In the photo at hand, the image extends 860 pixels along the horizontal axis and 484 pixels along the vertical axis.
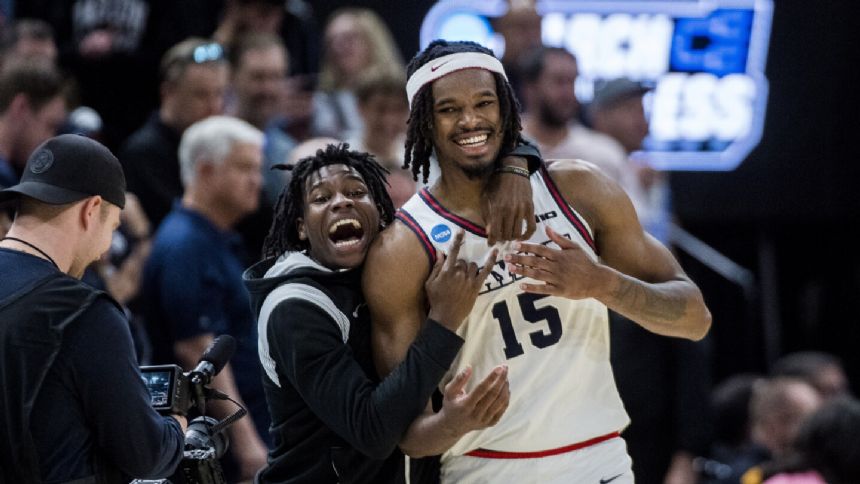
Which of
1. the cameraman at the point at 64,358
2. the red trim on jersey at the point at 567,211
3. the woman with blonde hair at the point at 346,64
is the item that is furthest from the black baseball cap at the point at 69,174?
the woman with blonde hair at the point at 346,64

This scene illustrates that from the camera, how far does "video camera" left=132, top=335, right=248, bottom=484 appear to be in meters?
3.93

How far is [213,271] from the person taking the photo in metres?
5.86

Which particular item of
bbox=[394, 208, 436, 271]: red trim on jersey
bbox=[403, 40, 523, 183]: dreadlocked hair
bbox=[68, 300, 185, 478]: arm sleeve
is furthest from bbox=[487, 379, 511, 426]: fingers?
bbox=[68, 300, 185, 478]: arm sleeve

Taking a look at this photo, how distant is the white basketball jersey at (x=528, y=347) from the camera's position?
405 cm

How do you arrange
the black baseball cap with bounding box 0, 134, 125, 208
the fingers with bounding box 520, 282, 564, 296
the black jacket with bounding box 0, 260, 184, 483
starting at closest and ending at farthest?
the black jacket with bounding box 0, 260, 184, 483 → the black baseball cap with bounding box 0, 134, 125, 208 → the fingers with bounding box 520, 282, 564, 296

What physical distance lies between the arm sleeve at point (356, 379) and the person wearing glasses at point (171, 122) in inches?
113

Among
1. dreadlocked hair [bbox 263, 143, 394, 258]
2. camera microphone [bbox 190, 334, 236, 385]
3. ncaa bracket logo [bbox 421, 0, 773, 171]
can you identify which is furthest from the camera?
ncaa bracket logo [bbox 421, 0, 773, 171]

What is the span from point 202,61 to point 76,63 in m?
1.04

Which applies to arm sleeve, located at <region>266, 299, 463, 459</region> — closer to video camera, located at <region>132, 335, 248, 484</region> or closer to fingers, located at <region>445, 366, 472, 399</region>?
fingers, located at <region>445, 366, 472, 399</region>

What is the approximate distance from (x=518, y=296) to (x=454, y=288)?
29 cm

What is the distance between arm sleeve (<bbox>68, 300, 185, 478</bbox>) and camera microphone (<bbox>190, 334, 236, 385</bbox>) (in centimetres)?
26

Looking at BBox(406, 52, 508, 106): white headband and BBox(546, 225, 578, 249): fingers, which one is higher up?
BBox(406, 52, 508, 106): white headband

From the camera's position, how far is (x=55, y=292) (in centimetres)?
365

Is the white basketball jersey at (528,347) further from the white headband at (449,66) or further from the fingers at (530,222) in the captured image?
the white headband at (449,66)
